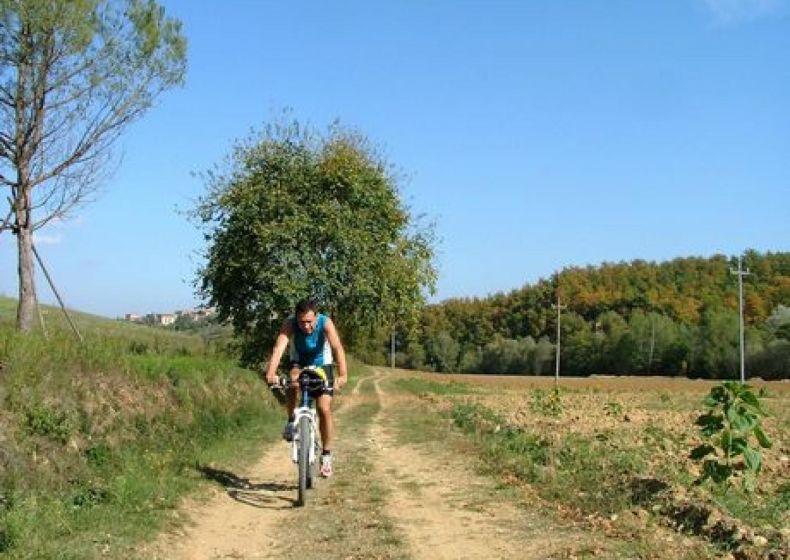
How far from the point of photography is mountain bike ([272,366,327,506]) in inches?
348

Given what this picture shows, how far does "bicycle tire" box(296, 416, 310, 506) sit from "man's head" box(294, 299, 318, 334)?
983 mm

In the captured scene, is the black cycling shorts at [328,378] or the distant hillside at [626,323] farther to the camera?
the distant hillside at [626,323]

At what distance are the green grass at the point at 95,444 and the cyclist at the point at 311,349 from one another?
64.9 inches

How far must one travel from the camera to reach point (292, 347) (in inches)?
373

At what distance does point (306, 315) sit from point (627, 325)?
118 meters

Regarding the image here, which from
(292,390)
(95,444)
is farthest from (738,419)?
(95,444)

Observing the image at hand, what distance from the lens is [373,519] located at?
8062 millimetres

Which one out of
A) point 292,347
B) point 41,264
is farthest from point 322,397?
point 41,264

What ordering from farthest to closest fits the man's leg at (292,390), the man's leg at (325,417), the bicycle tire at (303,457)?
the man's leg at (325,417), the man's leg at (292,390), the bicycle tire at (303,457)

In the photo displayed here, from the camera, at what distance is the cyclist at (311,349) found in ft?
30.1

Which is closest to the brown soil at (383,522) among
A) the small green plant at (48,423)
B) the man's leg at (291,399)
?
the man's leg at (291,399)

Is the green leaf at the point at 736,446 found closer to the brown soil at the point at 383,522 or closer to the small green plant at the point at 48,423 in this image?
the brown soil at the point at 383,522

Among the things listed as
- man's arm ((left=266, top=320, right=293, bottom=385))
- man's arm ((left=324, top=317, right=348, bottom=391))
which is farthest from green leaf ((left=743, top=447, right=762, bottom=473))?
man's arm ((left=266, top=320, right=293, bottom=385))

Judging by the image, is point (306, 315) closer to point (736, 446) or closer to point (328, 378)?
point (328, 378)
